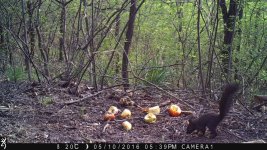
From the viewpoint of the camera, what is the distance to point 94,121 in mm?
5086

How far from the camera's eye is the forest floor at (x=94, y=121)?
432 centimetres

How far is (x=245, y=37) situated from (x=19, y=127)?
8383mm

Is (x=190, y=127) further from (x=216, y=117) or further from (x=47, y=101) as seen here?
(x=47, y=101)

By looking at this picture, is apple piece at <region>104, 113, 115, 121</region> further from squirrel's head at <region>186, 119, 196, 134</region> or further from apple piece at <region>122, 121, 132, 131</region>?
squirrel's head at <region>186, 119, 196, 134</region>

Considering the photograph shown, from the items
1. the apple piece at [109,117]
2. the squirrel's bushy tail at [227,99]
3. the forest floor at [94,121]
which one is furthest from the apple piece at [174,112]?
the squirrel's bushy tail at [227,99]

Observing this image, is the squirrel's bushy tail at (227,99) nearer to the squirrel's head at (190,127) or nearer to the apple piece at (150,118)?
the squirrel's head at (190,127)

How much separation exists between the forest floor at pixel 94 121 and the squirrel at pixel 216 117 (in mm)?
121

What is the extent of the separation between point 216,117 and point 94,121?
185cm

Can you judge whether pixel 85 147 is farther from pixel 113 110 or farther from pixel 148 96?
pixel 148 96

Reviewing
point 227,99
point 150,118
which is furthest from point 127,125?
point 227,99

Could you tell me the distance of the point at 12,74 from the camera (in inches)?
335

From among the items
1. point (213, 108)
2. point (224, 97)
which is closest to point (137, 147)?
point (224, 97)

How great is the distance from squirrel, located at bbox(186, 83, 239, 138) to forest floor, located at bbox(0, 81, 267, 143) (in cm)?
12

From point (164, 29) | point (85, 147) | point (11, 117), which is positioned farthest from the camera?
point (164, 29)
